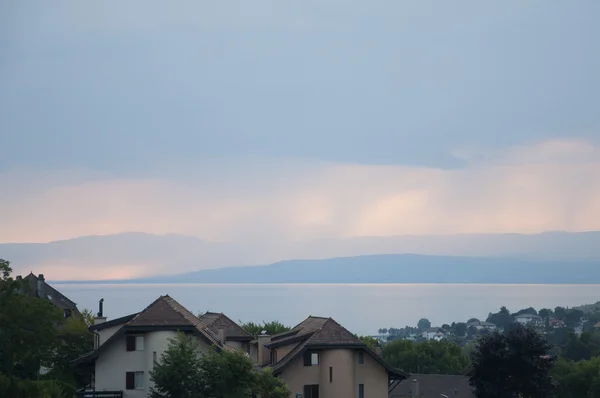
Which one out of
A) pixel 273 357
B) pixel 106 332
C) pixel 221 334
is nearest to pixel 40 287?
pixel 221 334

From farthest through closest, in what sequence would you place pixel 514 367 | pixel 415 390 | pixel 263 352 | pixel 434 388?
1. pixel 434 388
2. pixel 415 390
3. pixel 514 367
4. pixel 263 352

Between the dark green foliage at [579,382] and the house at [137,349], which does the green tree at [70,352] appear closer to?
the house at [137,349]

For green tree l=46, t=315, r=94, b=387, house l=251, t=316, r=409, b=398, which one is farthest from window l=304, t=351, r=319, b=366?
green tree l=46, t=315, r=94, b=387

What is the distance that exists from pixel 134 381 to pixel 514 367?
24338 millimetres

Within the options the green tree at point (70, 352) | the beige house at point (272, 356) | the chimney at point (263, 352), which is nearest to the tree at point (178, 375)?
the beige house at point (272, 356)

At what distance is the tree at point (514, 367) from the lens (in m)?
51.8

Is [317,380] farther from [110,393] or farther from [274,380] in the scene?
[110,393]

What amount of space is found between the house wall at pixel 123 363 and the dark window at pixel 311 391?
21.4 feet

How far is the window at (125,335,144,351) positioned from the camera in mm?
43031

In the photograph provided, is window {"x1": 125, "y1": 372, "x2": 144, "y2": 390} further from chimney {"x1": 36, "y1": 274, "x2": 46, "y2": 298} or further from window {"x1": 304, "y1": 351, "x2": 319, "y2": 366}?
chimney {"x1": 36, "y1": 274, "x2": 46, "y2": 298}

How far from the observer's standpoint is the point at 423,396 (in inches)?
2534

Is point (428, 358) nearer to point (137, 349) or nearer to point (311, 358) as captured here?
point (311, 358)

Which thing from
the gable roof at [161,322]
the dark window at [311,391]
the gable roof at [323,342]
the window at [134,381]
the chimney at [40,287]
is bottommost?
the dark window at [311,391]

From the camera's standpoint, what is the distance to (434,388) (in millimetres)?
65812
